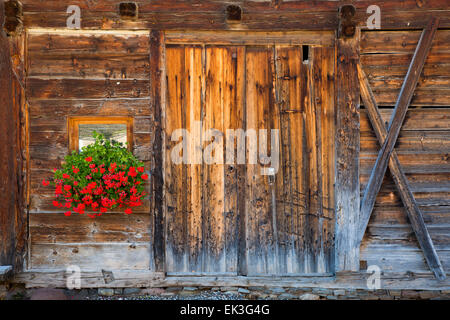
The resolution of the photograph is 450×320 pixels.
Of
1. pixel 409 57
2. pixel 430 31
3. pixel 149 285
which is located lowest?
pixel 149 285

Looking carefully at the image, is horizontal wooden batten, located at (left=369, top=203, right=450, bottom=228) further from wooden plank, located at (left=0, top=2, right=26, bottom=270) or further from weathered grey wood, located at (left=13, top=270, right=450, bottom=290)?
wooden plank, located at (left=0, top=2, right=26, bottom=270)

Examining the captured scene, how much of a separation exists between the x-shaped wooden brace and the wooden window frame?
256cm

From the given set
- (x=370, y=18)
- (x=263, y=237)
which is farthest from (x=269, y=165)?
(x=370, y=18)

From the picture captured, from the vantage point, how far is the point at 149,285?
13.1ft

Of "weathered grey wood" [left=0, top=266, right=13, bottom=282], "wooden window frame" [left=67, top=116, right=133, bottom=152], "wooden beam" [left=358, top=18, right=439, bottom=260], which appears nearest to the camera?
"weathered grey wood" [left=0, top=266, right=13, bottom=282]

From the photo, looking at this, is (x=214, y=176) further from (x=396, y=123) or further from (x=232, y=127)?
(x=396, y=123)

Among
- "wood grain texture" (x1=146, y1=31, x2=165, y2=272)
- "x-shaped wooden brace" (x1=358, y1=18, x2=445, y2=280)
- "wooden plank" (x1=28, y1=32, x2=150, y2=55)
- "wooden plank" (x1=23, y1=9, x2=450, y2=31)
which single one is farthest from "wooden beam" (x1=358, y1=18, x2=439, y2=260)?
"wooden plank" (x1=28, y1=32, x2=150, y2=55)

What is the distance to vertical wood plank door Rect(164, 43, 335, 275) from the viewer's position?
4059mm

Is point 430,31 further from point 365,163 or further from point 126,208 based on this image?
point 126,208

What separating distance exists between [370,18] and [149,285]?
371 centimetres

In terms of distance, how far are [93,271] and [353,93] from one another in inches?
134

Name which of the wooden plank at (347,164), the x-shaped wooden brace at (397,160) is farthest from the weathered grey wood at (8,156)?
the x-shaped wooden brace at (397,160)

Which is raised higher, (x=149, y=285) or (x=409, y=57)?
(x=409, y=57)

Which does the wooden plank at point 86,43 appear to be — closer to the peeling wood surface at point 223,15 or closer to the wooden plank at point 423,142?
the peeling wood surface at point 223,15
